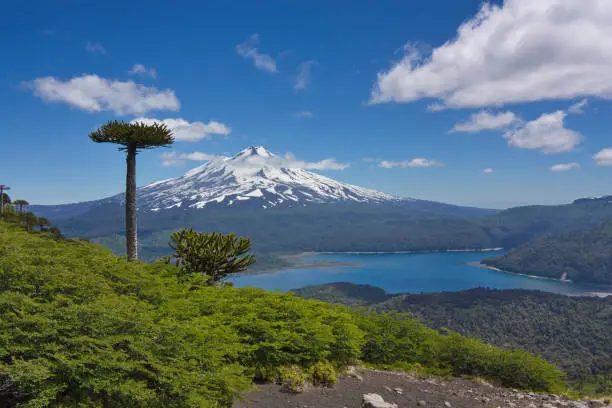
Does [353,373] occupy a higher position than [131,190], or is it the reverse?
[131,190]

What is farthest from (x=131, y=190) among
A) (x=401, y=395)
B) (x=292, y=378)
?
(x=401, y=395)

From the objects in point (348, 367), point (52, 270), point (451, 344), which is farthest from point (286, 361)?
point (451, 344)

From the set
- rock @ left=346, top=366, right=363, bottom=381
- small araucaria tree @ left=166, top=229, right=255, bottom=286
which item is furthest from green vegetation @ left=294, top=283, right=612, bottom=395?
rock @ left=346, top=366, right=363, bottom=381

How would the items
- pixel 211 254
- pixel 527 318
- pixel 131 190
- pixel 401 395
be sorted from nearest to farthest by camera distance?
1. pixel 401 395
2. pixel 211 254
3. pixel 131 190
4. pixel 527 318

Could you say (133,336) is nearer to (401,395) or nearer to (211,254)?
(401,395)

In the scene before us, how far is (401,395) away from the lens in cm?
892

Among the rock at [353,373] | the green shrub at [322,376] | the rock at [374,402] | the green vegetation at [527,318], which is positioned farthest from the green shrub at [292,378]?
the green vegetation at [527,318]

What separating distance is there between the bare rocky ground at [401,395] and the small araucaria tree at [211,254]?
6.98 meters

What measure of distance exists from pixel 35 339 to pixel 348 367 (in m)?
6.71

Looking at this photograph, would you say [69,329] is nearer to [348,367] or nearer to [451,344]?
[348,367]

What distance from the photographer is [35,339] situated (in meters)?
5.48

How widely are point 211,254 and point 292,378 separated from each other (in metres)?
7.74

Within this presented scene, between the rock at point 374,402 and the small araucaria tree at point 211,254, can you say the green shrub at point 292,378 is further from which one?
the small araucaria tree at point 211,254

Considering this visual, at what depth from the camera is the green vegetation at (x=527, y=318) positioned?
11831cm
